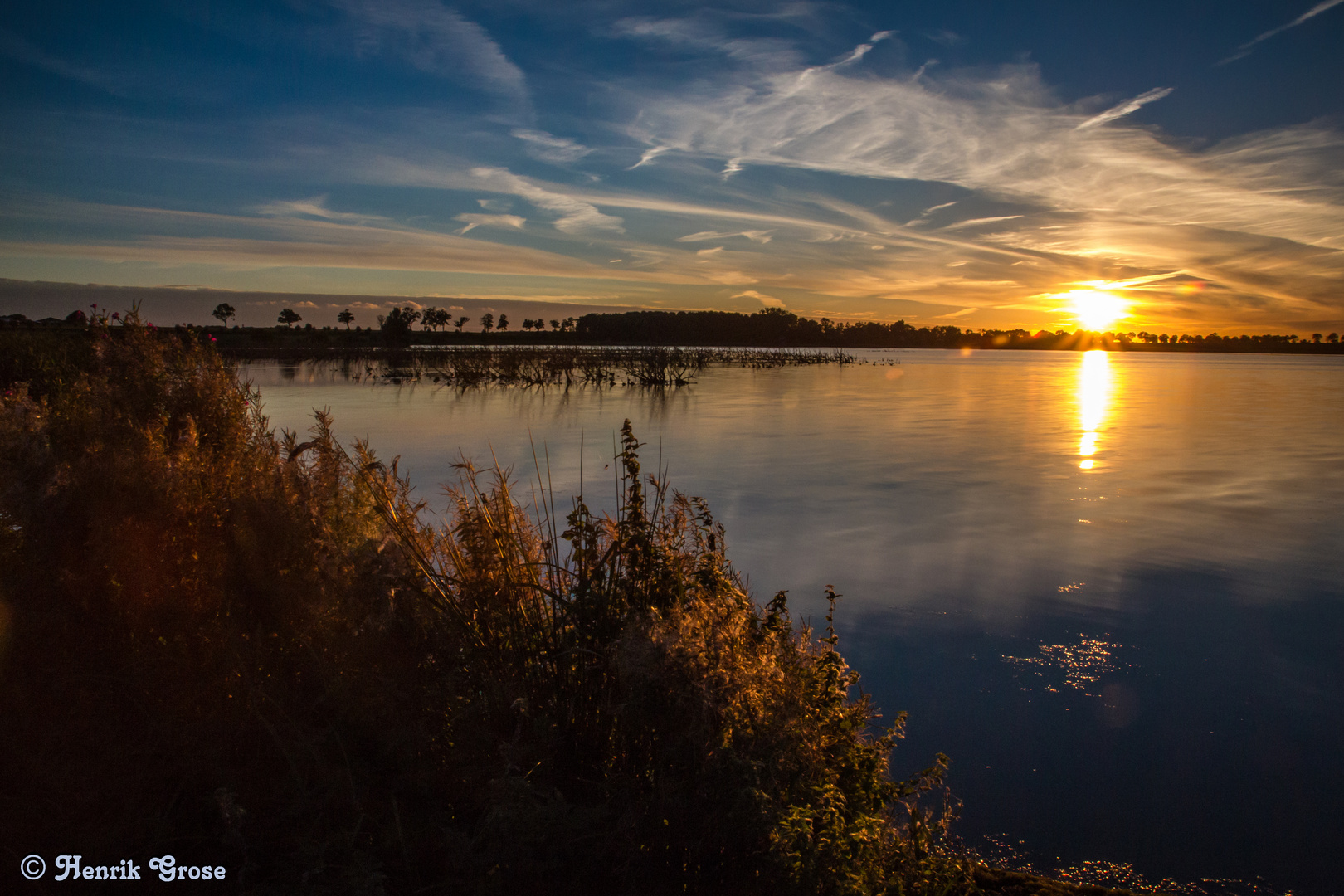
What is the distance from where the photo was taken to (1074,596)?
7.56 m

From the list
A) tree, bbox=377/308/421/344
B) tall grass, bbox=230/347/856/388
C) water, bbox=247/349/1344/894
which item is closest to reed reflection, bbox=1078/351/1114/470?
water, bbox=247/349/1344/894

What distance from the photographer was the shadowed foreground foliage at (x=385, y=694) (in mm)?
2697

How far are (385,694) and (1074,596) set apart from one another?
23.5 feet

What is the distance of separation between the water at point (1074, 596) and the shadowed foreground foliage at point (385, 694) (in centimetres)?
157

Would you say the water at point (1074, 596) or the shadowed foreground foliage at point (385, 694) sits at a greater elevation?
the shadowed foreground foliage at point (385, 694)

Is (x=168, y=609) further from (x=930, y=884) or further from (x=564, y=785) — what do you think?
(x=930, y=884)

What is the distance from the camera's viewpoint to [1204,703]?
539cm

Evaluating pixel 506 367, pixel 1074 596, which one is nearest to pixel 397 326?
pixel 506 367

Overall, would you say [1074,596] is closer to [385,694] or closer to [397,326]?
[385,694]

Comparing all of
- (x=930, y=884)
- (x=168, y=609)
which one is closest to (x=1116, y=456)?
(x=930, y=884)

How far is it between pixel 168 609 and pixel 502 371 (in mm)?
35110

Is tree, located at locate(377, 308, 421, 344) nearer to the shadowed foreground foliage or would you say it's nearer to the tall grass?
the tall grass

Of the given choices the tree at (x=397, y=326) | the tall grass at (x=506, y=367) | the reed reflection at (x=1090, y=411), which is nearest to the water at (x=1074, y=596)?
the reed reflection at (x=1090, y=411)

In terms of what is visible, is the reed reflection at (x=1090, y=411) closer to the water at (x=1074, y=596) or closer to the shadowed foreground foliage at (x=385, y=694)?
the water at (x=1074, y=596)
